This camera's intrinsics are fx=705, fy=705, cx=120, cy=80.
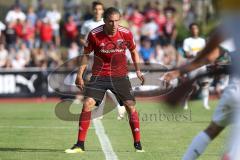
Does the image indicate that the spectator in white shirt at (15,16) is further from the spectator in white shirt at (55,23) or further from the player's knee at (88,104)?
the player's knee at (88,104)

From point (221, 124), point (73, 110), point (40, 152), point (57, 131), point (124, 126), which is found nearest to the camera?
point (221, 124)

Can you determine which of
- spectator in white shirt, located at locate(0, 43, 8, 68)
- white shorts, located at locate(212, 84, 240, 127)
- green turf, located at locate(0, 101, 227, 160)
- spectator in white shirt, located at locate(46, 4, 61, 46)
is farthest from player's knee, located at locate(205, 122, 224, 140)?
spectator in white shirt, located at locate(46, 4, 61, 46)

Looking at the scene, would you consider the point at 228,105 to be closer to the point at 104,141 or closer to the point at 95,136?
the point at 104,141

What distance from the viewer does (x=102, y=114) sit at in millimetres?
17359

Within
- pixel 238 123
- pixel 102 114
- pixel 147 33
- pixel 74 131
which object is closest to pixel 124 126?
pixel 74 131

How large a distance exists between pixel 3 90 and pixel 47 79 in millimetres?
1519

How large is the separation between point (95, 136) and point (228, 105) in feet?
21.5

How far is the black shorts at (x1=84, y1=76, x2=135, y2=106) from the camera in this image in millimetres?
11039

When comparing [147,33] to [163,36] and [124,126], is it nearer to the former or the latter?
[163,36]

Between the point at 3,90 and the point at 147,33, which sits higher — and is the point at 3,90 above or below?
below

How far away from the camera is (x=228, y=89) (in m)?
6.86

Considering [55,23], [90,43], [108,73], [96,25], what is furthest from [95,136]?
[55,23]

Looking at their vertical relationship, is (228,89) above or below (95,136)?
above

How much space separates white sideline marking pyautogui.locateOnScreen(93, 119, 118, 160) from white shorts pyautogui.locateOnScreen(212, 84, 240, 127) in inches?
136
